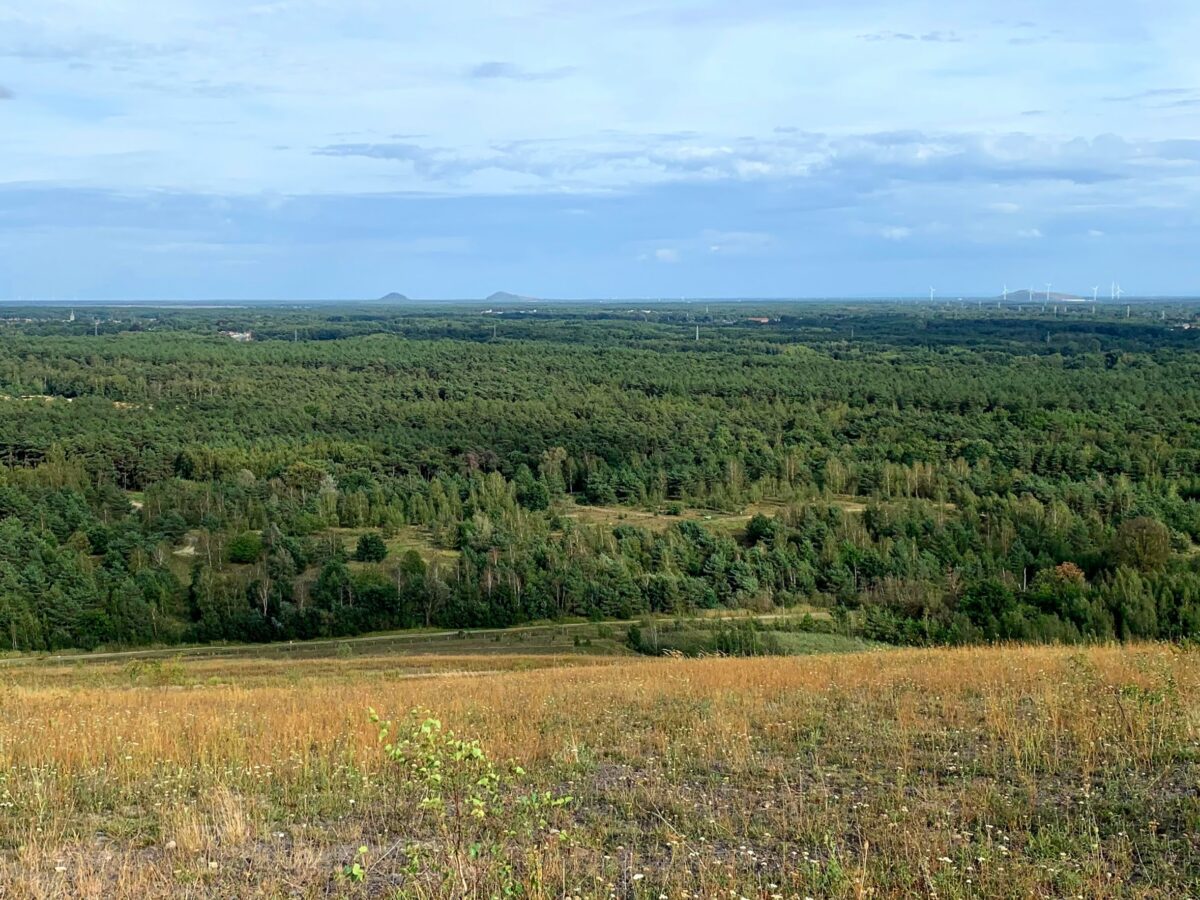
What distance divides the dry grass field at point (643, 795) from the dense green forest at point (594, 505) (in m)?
24.8

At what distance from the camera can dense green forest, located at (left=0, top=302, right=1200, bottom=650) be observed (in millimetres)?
52875

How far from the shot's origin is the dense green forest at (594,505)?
173 feet

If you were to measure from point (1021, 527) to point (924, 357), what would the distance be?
125 metres

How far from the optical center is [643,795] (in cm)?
927

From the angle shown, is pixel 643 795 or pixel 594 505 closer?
pixel 643 795

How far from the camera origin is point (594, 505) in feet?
279

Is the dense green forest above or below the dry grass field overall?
below

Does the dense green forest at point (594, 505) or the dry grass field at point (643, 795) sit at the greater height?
the dry grass field at point (643, 795)

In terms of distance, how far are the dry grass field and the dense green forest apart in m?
24.8

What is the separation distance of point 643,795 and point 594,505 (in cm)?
7568

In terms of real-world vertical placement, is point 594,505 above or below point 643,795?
below

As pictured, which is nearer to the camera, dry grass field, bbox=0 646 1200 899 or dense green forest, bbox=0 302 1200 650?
dry grass field, bbox=0 646 1200 899

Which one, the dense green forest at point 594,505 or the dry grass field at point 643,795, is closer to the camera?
the dry grass field at point 643,795

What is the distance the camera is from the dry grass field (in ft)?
23.6
